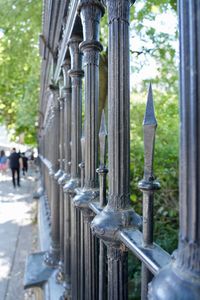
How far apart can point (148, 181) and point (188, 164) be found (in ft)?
1.01

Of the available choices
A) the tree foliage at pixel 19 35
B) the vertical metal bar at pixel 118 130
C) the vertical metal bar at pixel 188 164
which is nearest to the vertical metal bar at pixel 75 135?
the vertical metal bar at pixel 118 130

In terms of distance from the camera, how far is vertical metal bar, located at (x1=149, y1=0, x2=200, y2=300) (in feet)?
2.15

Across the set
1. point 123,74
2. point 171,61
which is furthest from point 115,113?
point 171,61

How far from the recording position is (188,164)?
686 mm

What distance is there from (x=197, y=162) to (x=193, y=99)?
138 millimetres

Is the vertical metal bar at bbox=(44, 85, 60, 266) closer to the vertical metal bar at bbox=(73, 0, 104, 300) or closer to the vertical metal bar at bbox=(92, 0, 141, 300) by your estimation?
the vertical metal bar at bbox=(73, 0, 104, 300)

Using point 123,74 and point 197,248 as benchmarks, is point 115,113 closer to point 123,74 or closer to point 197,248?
point 123,74

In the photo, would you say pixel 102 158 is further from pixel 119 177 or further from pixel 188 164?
pixel 188 164

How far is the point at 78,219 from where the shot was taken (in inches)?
82.3

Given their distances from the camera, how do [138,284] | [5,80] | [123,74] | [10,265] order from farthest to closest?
[5,80] → [10,265] → [138,284] → [123,74]

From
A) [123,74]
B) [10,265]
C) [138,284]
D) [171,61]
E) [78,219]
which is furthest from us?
[171,61]

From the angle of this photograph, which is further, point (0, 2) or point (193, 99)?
point (0, 2)

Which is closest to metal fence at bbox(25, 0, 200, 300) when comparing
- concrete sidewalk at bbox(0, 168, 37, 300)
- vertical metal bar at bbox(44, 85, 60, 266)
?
vertical metal bar at bbox(44, 85, 60, 266)

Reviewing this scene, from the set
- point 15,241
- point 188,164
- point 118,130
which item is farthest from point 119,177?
point 15,241
